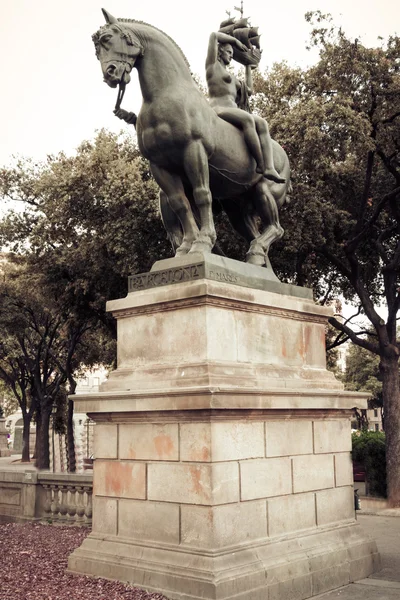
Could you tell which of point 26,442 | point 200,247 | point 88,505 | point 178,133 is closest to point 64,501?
point 88,505

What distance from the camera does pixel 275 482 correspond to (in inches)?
333

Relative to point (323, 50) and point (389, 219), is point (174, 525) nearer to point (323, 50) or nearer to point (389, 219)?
point (323, 50)

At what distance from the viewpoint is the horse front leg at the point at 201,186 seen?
8852 mm

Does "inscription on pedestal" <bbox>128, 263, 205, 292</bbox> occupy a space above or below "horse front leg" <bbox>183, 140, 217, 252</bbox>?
below

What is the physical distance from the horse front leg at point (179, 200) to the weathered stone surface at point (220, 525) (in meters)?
3.43

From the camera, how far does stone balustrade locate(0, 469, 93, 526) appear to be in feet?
48.8

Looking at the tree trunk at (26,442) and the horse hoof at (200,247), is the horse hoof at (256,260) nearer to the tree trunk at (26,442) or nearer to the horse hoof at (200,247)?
the horse hoof at (200,247)

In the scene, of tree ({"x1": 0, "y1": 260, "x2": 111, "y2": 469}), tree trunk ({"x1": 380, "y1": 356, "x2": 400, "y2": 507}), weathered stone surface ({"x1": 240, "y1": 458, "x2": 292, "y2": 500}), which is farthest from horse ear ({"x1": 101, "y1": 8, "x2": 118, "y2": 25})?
tree ({"x1": 0, "y1": 260, "x2": 111, "y2": 469})

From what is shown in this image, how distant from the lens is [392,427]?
19359mm

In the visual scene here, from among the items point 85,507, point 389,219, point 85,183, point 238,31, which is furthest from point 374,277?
point 238,31

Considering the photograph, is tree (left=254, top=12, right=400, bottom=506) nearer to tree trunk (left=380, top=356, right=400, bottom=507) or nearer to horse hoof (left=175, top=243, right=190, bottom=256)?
tree trunk (left=380, top=356, right=400, bottom=507)

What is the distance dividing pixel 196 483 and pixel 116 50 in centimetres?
543

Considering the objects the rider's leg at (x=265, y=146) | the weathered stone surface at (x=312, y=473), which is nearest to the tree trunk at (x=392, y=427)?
the weathered stone surface at (x=312, y=473)

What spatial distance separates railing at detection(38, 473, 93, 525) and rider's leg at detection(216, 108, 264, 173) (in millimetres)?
8319
